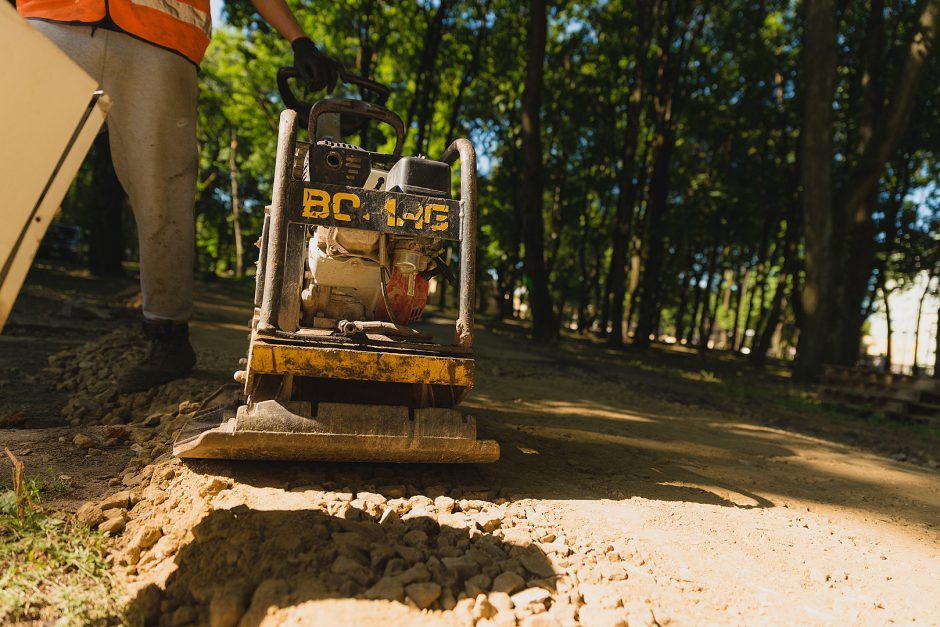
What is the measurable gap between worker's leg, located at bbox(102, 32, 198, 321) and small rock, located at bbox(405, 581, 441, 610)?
2857mm

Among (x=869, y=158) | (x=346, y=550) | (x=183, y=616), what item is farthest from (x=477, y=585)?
(x=869, y=158)

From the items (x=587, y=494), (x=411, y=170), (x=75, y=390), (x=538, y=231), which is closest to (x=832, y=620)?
(x=587, y=494)

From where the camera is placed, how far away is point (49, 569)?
201 cm

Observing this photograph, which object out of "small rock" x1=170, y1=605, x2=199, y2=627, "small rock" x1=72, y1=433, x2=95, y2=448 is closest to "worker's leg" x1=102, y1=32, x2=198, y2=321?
"small rock" x1=72, y1=433, x2=95, y2=448

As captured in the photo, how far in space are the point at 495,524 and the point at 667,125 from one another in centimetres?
1651

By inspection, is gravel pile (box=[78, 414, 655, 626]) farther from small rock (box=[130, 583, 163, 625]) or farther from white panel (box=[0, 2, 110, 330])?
white panel (box=[0, 2, 110, 330])

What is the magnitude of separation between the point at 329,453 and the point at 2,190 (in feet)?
5.05

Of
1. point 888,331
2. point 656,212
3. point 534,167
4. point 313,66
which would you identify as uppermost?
point 534,167

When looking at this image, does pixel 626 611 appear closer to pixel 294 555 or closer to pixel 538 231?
pixel 294 555

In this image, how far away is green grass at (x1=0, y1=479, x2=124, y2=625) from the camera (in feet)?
6.04

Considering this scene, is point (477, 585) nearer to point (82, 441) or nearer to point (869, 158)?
point (82, 441)

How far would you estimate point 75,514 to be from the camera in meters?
2.40

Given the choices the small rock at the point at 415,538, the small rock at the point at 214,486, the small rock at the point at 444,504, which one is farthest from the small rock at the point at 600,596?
the small rock at the point at 214,486

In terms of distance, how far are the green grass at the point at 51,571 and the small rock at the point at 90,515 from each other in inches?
1.5
